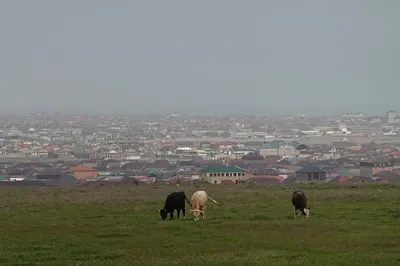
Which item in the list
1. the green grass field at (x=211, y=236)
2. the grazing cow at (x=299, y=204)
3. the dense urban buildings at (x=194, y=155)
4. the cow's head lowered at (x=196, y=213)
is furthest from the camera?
the dense urban buildings at (x=194, y=155)

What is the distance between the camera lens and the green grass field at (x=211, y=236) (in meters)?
14.3

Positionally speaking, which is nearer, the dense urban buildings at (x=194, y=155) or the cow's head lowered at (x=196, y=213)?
the cow's head lowered at (x=196, y=213)

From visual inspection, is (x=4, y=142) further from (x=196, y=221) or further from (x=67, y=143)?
(x=196, y=221)

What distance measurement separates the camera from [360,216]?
66.6 ft

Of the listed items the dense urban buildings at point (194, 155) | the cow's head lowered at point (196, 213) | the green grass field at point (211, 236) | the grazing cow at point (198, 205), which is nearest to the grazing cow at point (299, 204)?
the green grass field at point (211, 236)

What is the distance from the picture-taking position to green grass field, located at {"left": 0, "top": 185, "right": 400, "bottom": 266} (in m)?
14.3

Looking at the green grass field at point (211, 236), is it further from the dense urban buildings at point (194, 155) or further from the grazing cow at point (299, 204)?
the dense urban buildings at point (194, 155)

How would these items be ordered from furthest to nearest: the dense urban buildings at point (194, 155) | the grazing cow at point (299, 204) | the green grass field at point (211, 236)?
the dense urban buildings at point (194, 155) < the grazing cow at point (299, 204) < the green grass field at point (211, 236)

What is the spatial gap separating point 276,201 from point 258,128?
173 metres

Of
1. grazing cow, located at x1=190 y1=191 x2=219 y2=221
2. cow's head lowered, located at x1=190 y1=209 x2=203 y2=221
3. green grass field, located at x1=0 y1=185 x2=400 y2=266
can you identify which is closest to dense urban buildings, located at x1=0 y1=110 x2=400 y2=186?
green grass field, located at x1=0 y1=185 x2=400 y2=266

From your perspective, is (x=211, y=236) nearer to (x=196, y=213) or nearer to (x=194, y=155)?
(x=196, y=213)

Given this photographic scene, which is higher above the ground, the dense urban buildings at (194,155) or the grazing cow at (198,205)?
the grazing cow at (198,205)

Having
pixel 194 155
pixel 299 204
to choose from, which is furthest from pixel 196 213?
pixel 194 155

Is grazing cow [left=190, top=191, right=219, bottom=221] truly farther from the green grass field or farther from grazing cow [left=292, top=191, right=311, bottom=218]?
grazing cow [left=292, top=191, right=311, bottom=218]
